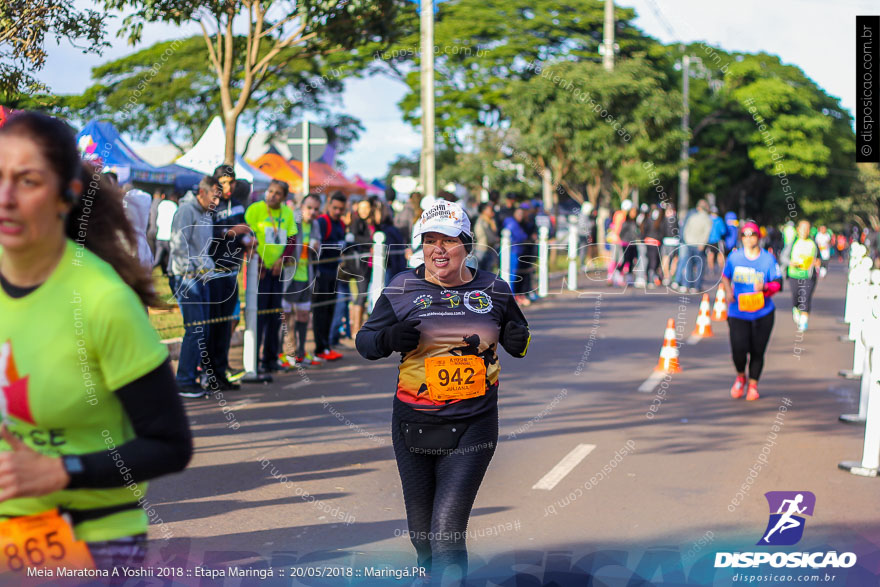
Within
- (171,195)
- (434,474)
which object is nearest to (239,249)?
(171,195)

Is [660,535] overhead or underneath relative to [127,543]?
underneath

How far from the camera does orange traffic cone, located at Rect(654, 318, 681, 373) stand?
11460 millimetres

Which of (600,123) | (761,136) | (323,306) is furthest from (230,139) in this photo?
(761,136)

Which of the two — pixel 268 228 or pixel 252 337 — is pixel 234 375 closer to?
pixel 252 337

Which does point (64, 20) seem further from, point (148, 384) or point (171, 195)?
point (171, 195)

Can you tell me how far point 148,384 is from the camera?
6.82ft

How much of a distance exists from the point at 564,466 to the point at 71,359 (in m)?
5.54

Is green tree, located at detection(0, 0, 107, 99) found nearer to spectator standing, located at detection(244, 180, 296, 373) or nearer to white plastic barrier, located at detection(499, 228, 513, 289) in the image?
spectator standing, located at detection(244, 180, 296, 373)

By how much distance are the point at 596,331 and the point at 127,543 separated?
14.2m

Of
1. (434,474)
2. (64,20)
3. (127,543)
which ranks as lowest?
(434,474)

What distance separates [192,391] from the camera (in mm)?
9562

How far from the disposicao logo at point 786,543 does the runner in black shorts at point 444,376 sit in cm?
180

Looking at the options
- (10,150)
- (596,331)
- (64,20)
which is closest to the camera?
(10,150)

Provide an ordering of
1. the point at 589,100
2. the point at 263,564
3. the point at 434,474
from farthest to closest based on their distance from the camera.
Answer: the point at 589,100 < the point at 263,564 < the point at 434,474
